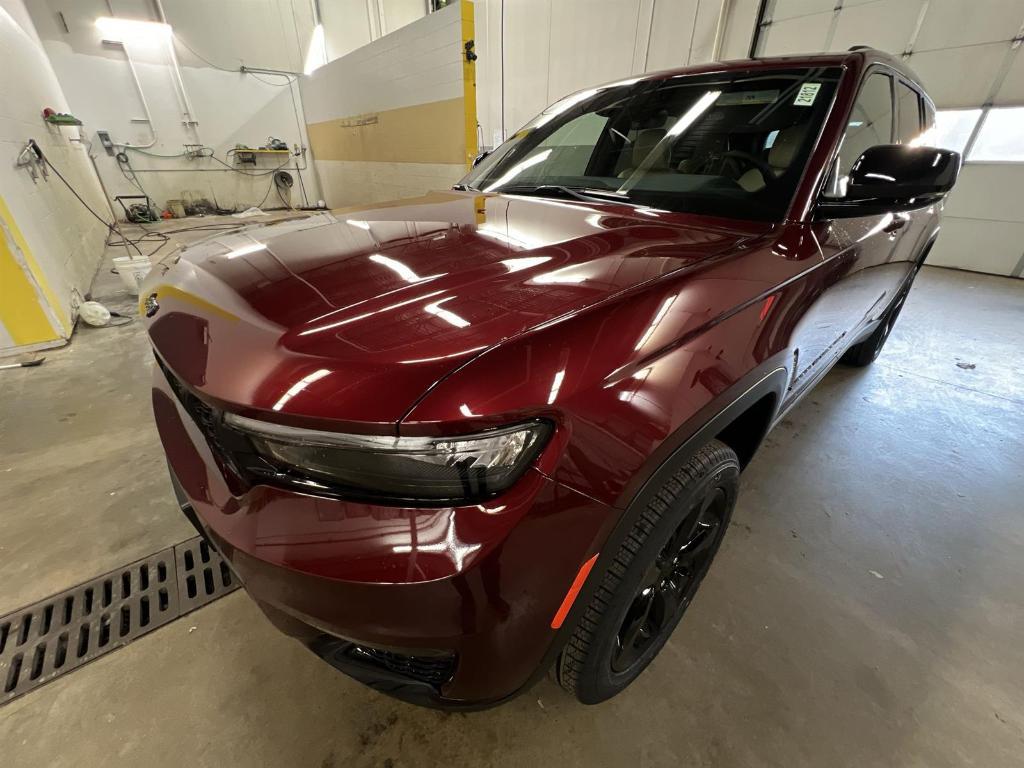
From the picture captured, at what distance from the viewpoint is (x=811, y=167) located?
4.14 feet

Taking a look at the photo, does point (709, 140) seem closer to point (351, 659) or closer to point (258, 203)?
point (351, 659)

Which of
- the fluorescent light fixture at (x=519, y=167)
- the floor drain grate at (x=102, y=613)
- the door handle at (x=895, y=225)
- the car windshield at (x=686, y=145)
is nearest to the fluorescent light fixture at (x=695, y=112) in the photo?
the car windshield at (x=686, y=145)

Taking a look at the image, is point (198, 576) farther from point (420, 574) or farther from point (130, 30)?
point (130, 30)

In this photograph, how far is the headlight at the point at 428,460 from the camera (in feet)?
2.18

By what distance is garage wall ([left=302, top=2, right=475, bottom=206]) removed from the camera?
544 cm

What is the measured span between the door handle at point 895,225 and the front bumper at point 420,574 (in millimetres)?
1808

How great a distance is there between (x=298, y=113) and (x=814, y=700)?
41.3 feet

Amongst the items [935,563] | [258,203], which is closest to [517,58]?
[258,203]

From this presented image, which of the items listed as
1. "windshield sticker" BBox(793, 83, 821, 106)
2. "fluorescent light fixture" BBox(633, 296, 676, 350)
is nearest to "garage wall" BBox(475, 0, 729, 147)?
"windshield sticker" BBox(793, 83, 821, 106)

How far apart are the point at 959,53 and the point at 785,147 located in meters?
6.52

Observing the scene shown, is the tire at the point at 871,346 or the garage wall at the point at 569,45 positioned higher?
the garage wall at the point at 569,45

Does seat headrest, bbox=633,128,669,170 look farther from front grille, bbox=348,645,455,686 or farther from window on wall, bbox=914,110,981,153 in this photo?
window on wall, bbox=914,110,981,153

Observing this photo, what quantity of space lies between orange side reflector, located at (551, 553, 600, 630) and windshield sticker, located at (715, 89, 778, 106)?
157cm

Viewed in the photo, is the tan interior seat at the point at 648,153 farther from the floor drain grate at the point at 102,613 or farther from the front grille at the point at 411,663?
the floor drain grate at the point at 102,613
